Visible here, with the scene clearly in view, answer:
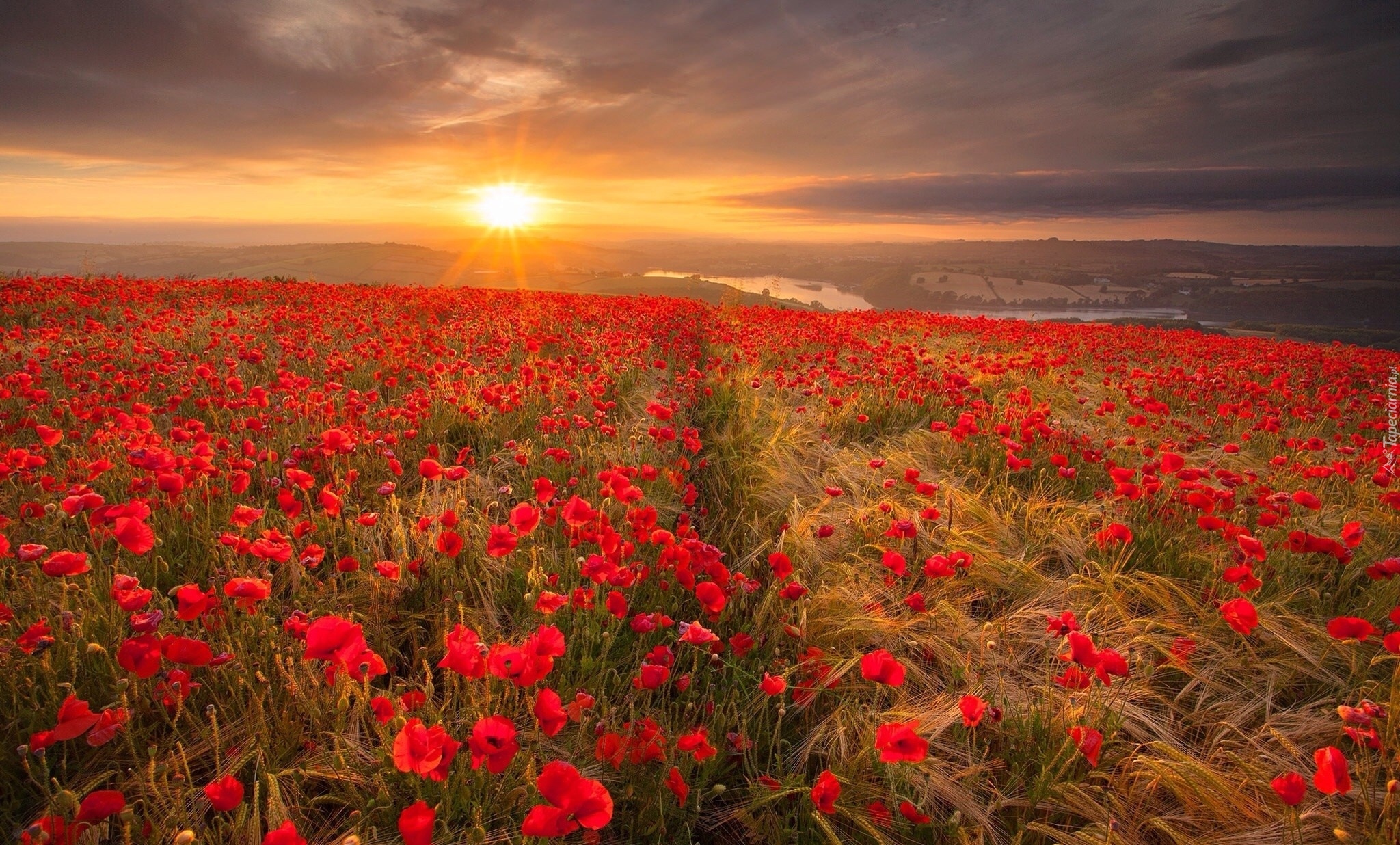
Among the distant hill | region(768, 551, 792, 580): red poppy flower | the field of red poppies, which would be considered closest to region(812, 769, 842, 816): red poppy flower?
the field of red poppies

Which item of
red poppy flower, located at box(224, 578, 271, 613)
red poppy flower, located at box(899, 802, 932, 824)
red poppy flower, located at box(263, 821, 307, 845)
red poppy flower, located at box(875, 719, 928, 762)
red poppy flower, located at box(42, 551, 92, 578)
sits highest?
red poppy flower, located at box(42, 551, 92, 578)

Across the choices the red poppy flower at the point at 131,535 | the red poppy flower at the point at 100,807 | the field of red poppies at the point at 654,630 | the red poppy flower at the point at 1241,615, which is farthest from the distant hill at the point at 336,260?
the red poppy flower at the point at 1241,615

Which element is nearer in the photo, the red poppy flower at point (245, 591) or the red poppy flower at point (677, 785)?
the red poppy flower at point (677, 785)

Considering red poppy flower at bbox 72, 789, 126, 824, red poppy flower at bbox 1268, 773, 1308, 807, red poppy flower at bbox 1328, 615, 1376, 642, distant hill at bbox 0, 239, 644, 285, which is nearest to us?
red poppy flower at bbox 72, 789, 126, 824

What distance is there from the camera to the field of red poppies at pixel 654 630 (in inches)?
72.6

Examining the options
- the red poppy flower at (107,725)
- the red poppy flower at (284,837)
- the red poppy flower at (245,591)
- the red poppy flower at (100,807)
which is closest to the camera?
the red poppy flower at (284,837)

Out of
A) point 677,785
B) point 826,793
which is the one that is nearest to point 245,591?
point 677,785

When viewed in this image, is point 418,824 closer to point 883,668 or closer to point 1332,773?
point 883,668

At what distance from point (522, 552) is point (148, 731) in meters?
1.62

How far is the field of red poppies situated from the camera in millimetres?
1844

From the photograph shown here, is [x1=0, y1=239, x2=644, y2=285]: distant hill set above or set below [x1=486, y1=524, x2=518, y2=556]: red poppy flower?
above

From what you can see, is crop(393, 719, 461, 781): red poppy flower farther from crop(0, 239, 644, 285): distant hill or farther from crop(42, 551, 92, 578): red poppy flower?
crop(0, 239, 644, 285): distant hill

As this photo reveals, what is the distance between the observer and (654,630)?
2.68m

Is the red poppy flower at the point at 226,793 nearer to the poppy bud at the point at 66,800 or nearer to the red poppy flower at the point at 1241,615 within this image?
the poppy bud at the point at 66,800
